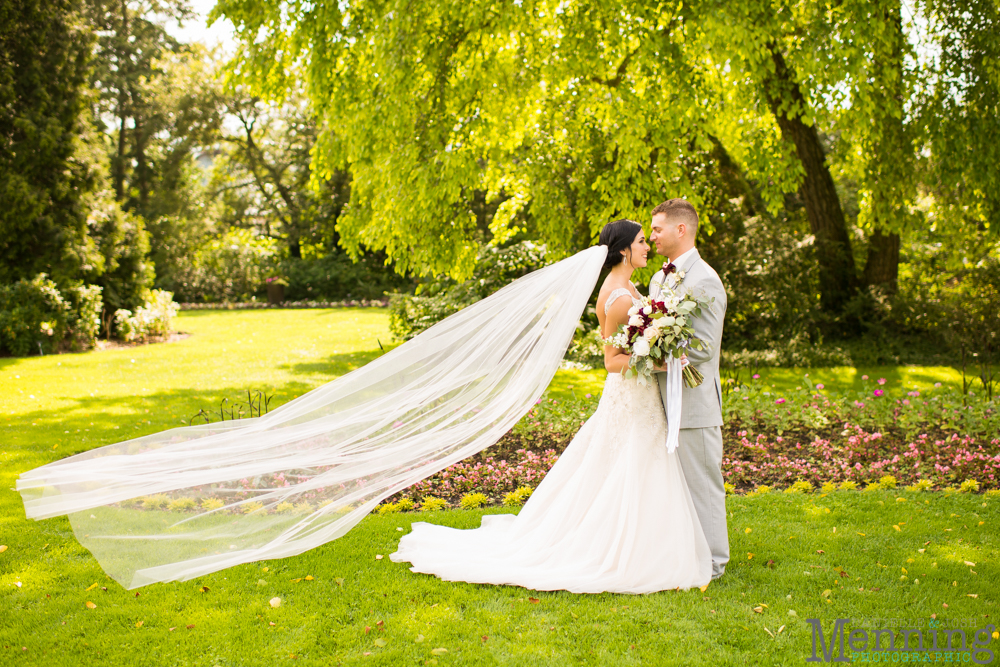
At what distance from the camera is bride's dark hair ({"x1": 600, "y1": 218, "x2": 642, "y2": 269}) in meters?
4.55

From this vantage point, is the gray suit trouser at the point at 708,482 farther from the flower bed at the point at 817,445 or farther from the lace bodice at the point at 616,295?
the flower bed at the point at 817,445

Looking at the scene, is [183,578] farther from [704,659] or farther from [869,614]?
[869,614]

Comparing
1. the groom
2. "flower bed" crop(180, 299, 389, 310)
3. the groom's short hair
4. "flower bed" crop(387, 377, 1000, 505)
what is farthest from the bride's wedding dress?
"flower bed" crop(180, 299, 389, 310)

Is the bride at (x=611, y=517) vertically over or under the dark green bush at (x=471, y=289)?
under

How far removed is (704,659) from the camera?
3512 mm

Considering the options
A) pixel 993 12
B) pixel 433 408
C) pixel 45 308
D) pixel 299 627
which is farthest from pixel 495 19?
pixel 45 308

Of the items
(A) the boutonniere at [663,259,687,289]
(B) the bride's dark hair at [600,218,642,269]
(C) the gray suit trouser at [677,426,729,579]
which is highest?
(B) the bride's dark hair at [600,218,642,269]

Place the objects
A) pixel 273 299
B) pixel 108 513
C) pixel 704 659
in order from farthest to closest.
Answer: pixel 273 299 → pixel 108 513 → pixel 704 659

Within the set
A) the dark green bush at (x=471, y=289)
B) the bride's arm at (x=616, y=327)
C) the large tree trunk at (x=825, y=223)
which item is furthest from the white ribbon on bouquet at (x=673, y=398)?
the large tree trunk at (x=825, y=223)

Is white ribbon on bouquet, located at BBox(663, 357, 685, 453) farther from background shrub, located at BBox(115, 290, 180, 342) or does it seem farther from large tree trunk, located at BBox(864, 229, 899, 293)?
background shrub, located at BBox(115, 290, 180, 342)

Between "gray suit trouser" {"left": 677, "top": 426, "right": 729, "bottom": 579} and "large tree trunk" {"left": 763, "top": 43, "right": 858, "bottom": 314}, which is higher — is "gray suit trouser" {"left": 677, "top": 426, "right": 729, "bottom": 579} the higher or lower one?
the lower one

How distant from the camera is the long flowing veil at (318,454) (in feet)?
13.9

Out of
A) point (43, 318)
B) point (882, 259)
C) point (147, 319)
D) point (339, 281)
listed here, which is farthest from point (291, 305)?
point (882, 259)

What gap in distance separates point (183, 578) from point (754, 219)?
12632 millimetres
